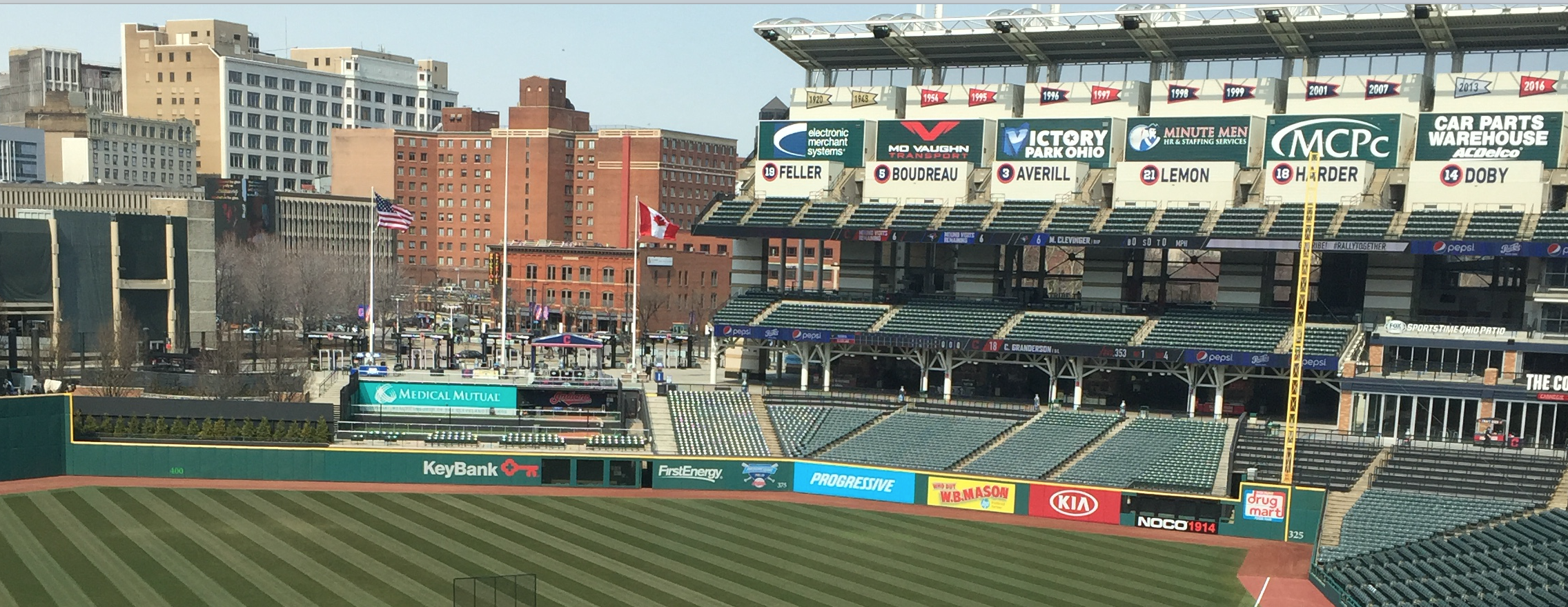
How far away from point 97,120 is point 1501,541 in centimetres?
15475

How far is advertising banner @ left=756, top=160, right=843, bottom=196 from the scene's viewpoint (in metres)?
66.4

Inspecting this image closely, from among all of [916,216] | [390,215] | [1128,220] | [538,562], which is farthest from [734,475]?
[390,215]

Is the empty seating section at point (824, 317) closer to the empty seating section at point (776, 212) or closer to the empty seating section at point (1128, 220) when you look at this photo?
the empty seating section at point (776, 212)

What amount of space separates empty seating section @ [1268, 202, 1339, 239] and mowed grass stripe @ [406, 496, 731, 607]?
30318mm

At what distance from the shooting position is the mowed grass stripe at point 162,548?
36.0 m

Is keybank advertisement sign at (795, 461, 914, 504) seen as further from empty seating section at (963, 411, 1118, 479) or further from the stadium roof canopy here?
the stadium roof canopy

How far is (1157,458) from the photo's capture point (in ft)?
170

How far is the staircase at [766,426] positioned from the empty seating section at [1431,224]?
26345 millimetres

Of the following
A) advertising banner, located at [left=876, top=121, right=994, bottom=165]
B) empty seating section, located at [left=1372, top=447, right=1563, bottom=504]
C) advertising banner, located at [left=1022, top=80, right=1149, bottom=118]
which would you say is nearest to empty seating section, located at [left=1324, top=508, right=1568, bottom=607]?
empty seating section, located at [left=1372, top=447, right=1563, bottom=504]

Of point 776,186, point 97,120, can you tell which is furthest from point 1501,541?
point 97,120

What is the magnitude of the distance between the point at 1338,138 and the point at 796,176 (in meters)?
24.9

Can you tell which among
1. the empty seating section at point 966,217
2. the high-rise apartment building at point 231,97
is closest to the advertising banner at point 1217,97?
the empty seating section at point 966,217

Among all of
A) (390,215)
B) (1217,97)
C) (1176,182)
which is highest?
(1217,97)

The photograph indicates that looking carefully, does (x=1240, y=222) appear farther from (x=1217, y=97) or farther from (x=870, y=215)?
(x=870, y=215)
